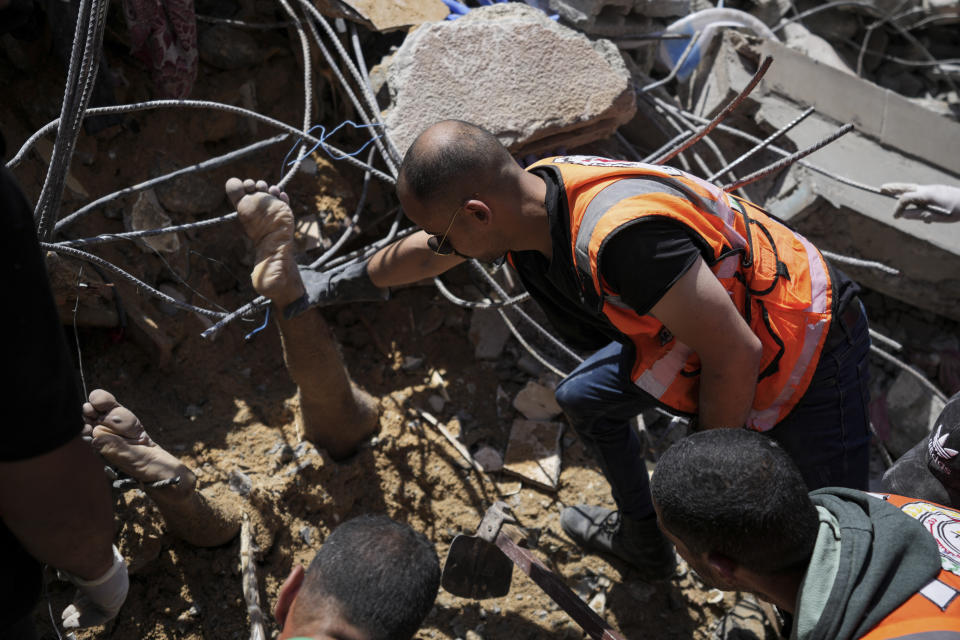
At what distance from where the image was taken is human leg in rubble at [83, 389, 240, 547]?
6.56 ft

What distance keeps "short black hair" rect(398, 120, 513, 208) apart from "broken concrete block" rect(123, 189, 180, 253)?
4.73 feet

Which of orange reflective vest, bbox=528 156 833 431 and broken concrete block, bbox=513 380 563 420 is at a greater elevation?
orange reflective vest, bbox=528 156 833 431

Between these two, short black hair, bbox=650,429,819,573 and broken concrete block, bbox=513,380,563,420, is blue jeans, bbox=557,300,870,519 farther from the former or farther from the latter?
broken concrete block, bbox=513,380,563,420

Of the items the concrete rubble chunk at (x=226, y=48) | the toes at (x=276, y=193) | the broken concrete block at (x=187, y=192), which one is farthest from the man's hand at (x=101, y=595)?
the concrete rubble chunk at (x=226, y=48)

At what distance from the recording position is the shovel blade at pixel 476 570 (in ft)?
8.13

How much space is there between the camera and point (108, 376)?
2.66 m

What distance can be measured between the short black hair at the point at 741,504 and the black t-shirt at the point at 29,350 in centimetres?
125

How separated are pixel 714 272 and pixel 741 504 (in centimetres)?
57

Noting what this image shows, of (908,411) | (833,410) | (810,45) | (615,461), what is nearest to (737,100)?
(833,410)

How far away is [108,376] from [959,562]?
109 inches

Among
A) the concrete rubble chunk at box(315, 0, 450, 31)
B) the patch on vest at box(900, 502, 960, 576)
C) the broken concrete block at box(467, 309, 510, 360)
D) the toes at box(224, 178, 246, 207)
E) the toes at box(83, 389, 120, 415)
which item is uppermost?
the concrete rubble chunk at box(315, 0, 450, 31)

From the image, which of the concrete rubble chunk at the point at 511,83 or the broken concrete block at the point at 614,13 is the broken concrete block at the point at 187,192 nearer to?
the concrete rubble chunk at the point at 511,83

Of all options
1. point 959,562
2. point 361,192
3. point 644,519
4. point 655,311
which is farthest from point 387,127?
point 959,562

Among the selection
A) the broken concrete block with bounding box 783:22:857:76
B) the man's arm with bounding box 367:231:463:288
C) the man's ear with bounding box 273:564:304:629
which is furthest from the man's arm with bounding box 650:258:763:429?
the broken concrete block with bounding box 783:22:857:76
